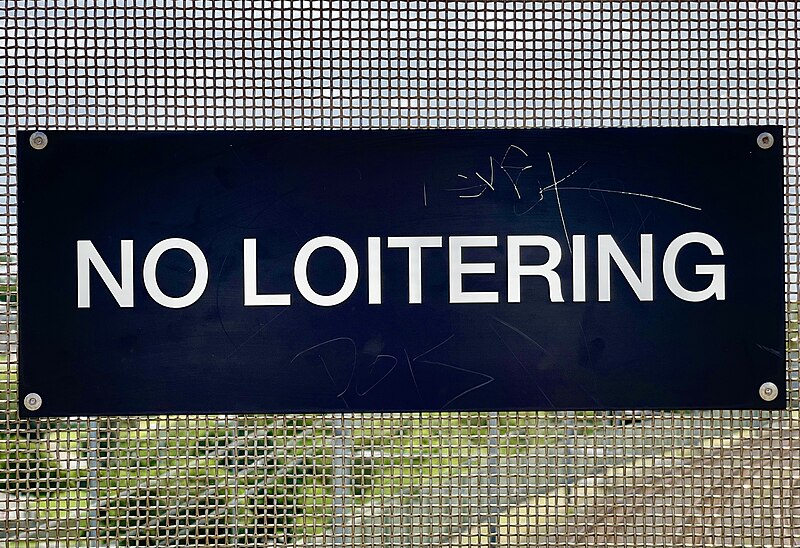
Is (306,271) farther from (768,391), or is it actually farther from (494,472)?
(768,391)

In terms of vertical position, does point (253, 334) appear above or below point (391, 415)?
above

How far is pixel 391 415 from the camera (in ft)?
2.60

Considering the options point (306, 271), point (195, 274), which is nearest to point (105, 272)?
point (195, 274)

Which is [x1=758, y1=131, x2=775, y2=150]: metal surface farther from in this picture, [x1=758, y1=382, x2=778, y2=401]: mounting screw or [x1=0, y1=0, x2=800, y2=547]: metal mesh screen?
[x1=758, y1=382, x2=778, y2=401]: mounting screw

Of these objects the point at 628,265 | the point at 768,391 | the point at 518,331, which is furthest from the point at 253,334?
the point at 768,391

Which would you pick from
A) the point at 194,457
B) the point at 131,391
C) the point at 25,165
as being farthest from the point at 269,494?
the point at 25,165

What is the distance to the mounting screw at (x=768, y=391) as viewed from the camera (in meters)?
0.76

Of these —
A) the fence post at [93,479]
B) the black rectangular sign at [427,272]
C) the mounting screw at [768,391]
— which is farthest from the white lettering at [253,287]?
the mounting screw at [768,391]

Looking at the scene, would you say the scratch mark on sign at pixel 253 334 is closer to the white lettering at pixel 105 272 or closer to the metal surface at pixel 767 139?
the white lettering at pixel 105 272

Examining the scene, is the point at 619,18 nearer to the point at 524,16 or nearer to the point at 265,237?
the point at 524,16

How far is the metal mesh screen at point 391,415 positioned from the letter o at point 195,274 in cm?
15

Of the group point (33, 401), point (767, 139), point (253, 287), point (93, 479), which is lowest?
point (93, 479)

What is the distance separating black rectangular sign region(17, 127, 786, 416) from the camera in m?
0.76

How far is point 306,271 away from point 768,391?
567mm
